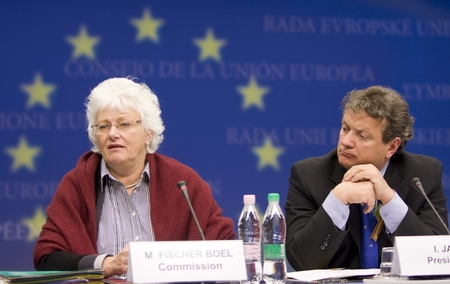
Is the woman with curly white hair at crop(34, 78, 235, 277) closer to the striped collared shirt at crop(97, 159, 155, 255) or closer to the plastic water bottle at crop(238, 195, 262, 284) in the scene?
the striped collared shirt at crop(97, 159, 155, 255)

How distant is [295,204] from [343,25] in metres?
1.81

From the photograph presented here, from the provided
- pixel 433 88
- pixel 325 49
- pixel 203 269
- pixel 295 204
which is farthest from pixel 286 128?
pixel 203 269

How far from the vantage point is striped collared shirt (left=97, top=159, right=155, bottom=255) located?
9.80 ft

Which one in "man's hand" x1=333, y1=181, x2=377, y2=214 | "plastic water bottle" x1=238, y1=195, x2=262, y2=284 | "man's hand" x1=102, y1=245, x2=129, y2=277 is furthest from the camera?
"man's hand" x1=333, y1=181, x2=377, y2=214

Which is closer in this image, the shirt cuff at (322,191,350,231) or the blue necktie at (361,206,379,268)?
the shirt cuff at (322,191,350,231)

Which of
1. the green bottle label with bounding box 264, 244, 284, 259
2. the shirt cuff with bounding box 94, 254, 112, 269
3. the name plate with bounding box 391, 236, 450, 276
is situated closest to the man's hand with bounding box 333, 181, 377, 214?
the green bottle label with bounding box 264, 244, 284, 259

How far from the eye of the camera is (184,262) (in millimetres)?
2051

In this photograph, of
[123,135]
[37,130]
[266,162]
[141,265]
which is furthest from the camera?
[266,162]

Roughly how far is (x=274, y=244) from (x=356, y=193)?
493mm

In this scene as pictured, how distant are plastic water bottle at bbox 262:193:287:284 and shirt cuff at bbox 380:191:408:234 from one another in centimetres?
45

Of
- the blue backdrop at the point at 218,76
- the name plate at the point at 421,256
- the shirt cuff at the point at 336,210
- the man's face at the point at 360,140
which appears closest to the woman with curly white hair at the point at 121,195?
the shirt cuff at the point at 336,210

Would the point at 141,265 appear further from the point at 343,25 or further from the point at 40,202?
the point at 343,25

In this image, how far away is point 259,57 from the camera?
4.44 m

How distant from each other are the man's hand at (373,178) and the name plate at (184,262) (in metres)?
0.92
